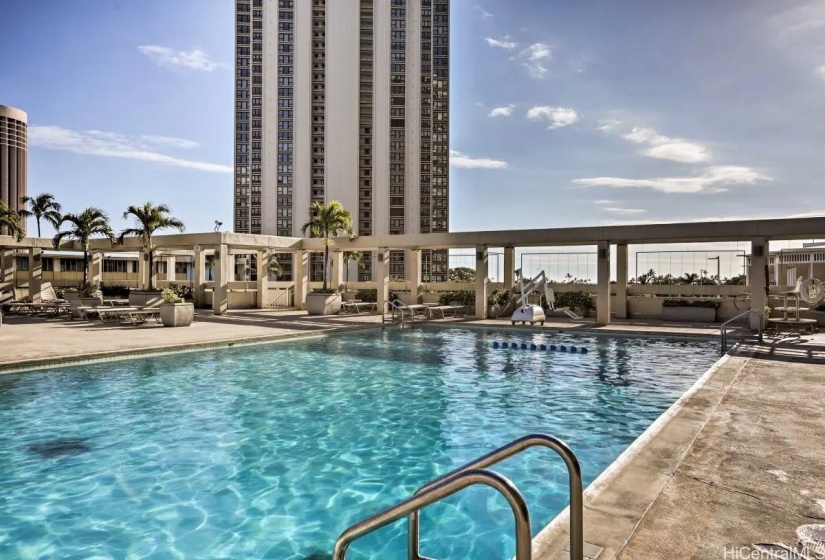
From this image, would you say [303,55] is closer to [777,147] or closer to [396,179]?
[396,179]

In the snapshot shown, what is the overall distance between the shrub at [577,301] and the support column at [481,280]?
3669mm

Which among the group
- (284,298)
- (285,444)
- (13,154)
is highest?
(13,154)

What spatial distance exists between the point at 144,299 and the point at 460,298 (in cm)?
1442

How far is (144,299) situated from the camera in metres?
22.7

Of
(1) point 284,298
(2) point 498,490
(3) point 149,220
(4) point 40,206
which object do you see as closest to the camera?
(2) point 498,490

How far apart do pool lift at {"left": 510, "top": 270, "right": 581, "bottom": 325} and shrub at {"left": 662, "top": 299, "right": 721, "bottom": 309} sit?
12.2ft

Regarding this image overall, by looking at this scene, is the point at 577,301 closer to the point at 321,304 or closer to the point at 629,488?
the point at 321,304

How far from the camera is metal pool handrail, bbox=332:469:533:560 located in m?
2.08

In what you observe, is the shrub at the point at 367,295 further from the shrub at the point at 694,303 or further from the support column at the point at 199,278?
the shrub at the point at 694,303

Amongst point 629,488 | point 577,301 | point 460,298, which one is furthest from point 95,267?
point 629,488

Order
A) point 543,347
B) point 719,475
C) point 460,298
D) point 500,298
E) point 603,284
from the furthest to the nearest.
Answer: point 460,298 < point 500,298 < point 603,284 < point 543,347 < point 719,475

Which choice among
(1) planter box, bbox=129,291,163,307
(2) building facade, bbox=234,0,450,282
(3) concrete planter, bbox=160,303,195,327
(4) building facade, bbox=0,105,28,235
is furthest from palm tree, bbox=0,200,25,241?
(4) building facade, bbox=0,105,28,235

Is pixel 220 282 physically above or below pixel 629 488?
above

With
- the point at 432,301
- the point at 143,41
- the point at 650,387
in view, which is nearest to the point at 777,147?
the point at 650,387
